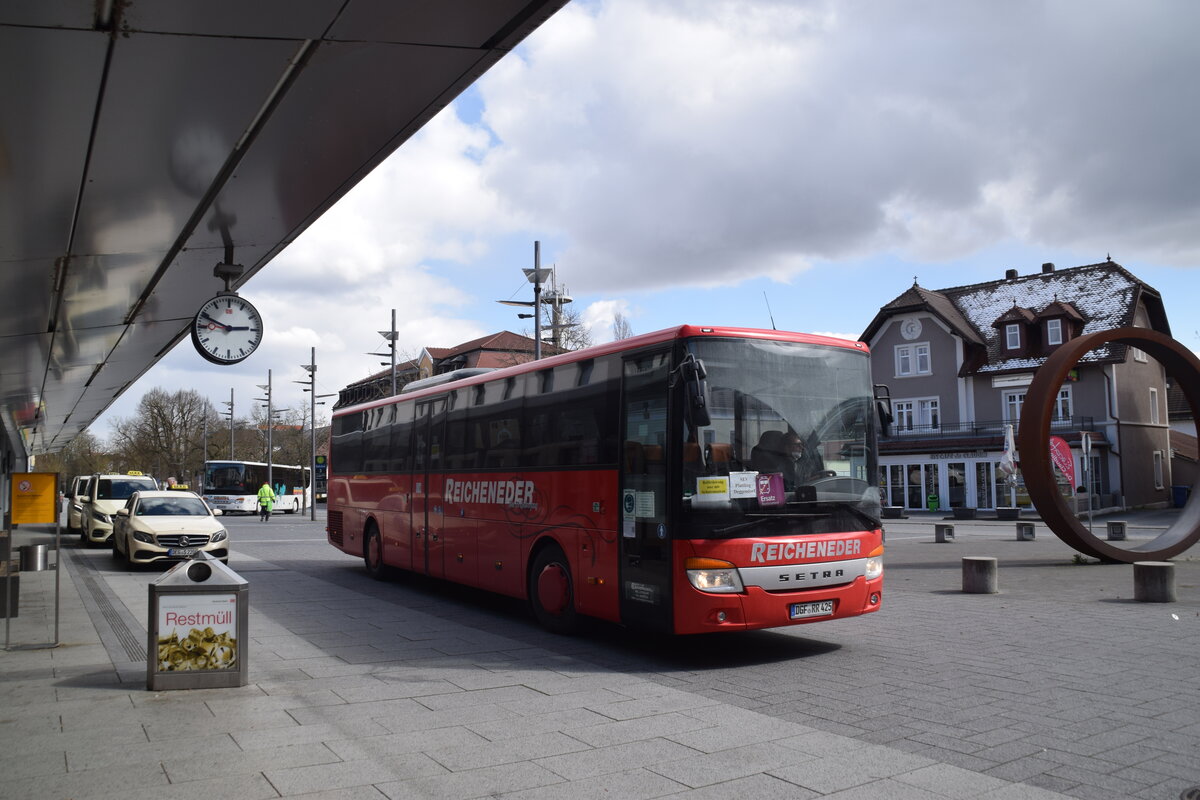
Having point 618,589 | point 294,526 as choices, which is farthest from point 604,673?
point 294,526

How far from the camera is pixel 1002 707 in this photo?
729cm

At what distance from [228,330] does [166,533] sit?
9.44m

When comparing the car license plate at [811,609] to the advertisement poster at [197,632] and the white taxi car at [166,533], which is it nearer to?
the advertisement poster at [197,632]

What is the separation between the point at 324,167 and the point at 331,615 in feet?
22.3

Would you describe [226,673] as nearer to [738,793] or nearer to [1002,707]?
[738,793]

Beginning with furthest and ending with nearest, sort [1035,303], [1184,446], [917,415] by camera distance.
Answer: [1184,446]
[917,415]
[1035,303]

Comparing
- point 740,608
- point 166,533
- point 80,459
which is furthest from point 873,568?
point 80,459

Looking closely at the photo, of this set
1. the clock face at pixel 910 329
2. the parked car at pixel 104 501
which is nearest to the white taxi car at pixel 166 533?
the parked car at pixel 104 501

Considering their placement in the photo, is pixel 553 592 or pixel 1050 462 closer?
pixel 553 592

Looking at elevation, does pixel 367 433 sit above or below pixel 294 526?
above

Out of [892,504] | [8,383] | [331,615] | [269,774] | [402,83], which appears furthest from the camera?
[892,504]

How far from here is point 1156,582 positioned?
13.1m

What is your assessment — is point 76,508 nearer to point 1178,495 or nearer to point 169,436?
point 1178,495

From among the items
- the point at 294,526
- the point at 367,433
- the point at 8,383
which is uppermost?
the point at 8,383
